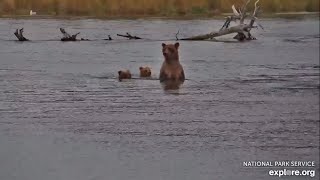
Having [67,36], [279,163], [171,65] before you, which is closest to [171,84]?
[171,65]

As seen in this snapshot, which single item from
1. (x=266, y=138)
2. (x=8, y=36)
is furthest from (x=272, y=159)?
(x=8, y=36)

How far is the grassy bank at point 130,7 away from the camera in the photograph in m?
5.60

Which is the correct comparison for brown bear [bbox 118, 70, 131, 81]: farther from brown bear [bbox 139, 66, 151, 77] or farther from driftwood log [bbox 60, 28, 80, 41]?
driftwood log [bbox 60, 28, 80, 41]

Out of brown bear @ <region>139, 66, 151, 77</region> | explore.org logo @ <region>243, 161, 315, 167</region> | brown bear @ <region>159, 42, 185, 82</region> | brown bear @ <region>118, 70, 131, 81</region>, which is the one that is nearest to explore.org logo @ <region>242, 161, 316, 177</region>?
explore.org logo @ <region>243, 161, 315, 167</region>

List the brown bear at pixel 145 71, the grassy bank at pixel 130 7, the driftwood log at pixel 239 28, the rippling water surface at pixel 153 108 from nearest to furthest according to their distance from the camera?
the rippling water surface at pixel 153 108 → the grassy bank at pixel 130 7 → the driftwood log at pixel 239 28 → the brown bear at pixel 145 71

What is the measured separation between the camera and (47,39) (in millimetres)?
6008

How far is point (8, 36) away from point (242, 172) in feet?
7.20

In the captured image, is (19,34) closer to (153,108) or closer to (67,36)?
(67,36)

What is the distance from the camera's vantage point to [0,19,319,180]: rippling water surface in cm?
478

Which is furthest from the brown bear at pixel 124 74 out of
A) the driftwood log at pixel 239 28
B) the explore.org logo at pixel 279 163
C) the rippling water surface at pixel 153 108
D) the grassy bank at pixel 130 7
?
the explore.org logo at pixel 279 163

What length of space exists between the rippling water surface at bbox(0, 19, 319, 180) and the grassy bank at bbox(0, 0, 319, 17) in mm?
115

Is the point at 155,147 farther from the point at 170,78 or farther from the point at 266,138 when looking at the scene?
the point at 170,78

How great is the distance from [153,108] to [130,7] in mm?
996

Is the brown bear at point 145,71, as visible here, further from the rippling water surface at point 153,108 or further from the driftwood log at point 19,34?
the driftwood log at point 19,34
